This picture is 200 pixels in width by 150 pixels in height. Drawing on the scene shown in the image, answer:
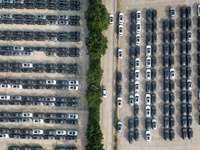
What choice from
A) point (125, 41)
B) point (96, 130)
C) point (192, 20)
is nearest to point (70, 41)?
point (125, 41)

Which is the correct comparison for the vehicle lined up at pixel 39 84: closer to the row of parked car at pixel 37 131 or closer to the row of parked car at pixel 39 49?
the row of parked car at pixel 39 49

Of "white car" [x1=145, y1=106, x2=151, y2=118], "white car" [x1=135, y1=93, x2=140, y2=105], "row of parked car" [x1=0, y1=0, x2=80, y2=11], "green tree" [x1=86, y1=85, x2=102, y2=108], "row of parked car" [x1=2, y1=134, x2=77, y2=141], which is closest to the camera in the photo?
"green tree" [x1=86, y1=85, x2=102, y2=108]

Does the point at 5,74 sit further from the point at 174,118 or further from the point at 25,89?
the point at 174,118

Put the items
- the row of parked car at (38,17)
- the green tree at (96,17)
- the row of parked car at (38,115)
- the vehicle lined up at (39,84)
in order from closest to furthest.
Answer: the green tree at (96,17) < the row of parked car at (38,115) < the vehicle lined up at (39,84) < the row of parked car at (38,17)

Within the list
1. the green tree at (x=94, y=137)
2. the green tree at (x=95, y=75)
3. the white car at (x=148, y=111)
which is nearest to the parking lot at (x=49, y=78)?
the green tree at (x=95, y=75)

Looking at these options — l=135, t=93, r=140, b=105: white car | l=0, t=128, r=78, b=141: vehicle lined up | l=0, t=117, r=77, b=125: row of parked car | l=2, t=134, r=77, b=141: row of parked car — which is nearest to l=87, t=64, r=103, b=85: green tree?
l=135, t=93, r=140, b=105: white car

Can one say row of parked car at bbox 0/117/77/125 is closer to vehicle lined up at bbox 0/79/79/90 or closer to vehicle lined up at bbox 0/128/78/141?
vehicle lined up at bbox 0/128/78/141

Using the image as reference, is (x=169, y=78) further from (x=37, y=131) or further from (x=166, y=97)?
(x=37, y=131)
